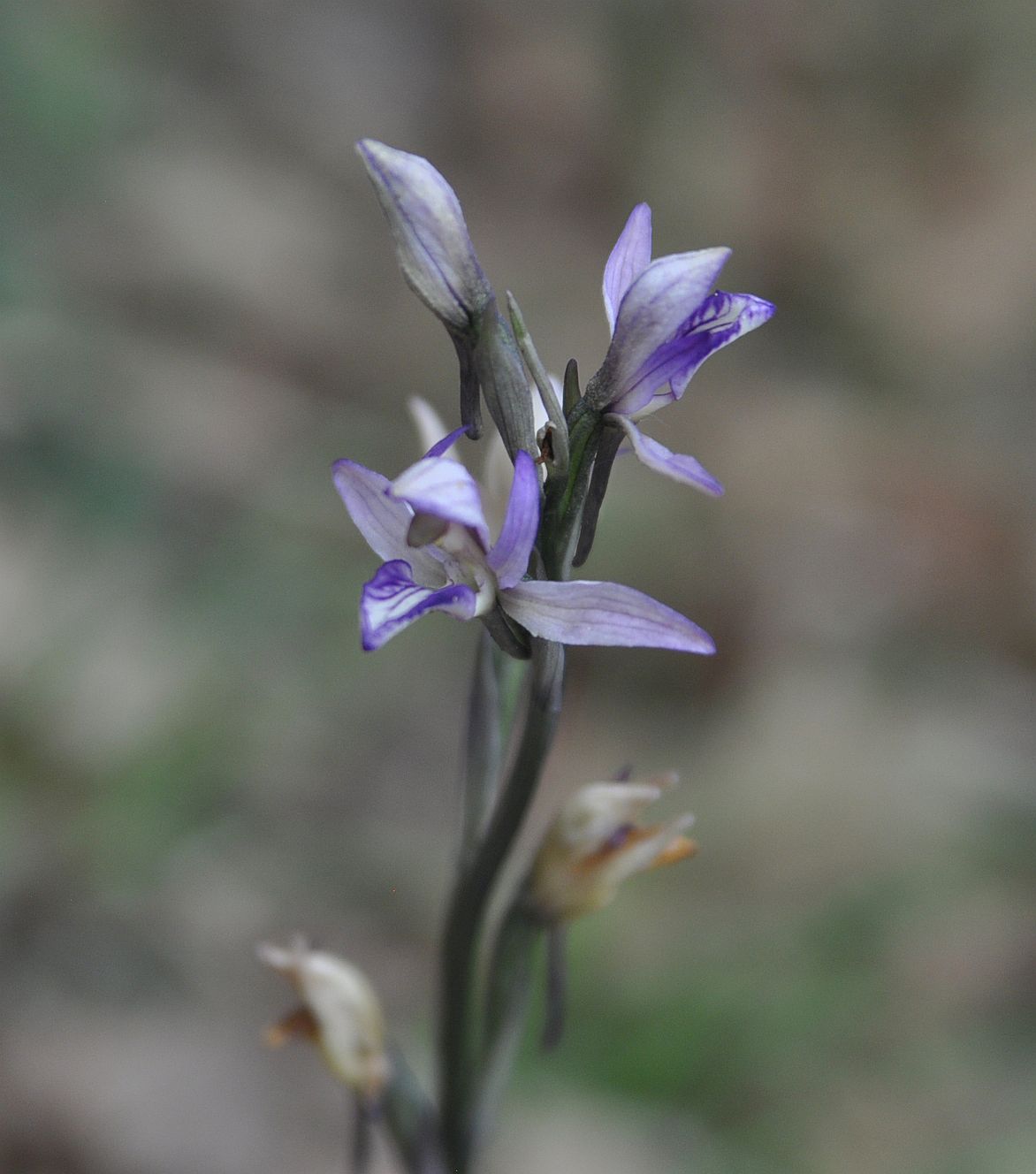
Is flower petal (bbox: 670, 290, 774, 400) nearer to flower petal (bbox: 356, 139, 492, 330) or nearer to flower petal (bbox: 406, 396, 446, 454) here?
flower petal (bbox: 356, 139, 492, 330)

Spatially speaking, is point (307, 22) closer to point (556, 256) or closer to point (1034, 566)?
point (556, 256)

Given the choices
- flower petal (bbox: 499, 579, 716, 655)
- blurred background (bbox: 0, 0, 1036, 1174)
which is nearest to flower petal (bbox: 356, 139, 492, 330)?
flower petal (bbox: 499, 579, 716, 655)

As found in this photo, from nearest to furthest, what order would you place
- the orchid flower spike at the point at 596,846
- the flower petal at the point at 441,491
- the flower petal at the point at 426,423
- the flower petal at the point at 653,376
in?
the flower petal at the point at 441,491 < the flower petal at the point at 653,376 < the orchid flower spike at the point at 596,846 < the flower petal at the point at 426,423

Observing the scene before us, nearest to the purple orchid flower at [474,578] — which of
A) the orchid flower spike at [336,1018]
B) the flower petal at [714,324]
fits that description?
the flower petal at [714,324]

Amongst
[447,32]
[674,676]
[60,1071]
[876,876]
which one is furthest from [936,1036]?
[447,32]

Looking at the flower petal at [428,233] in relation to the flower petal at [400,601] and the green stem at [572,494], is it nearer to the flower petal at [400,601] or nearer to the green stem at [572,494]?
the green stem at [572,494]

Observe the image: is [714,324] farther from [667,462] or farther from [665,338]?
[667,462]

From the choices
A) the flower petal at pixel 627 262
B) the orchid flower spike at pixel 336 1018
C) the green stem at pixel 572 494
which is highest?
the flower petal at pixel 627 262
